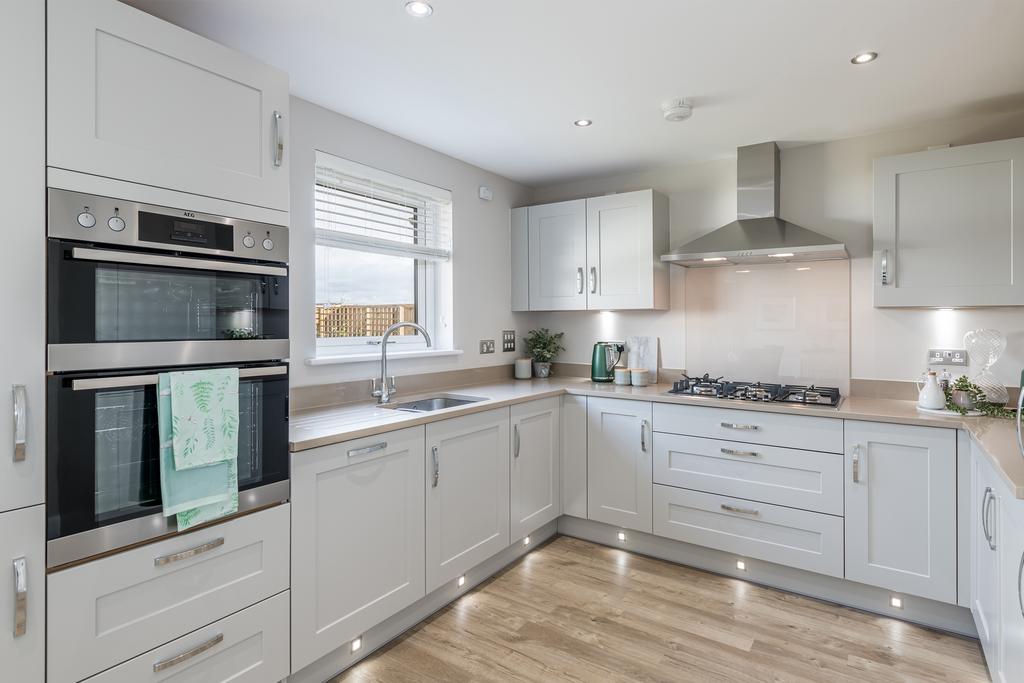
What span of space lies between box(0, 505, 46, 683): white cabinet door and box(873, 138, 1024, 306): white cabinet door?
3.34 metres

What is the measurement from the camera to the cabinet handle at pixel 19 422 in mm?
1286

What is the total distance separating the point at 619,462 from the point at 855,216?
1.88 metres

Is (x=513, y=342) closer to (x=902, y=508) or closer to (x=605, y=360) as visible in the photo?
(x=605, y=360)

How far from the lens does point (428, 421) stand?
94.0 inches

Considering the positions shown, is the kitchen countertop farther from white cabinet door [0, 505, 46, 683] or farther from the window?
white cabinet door [0, 505, 46, 683]

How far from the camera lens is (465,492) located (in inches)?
104

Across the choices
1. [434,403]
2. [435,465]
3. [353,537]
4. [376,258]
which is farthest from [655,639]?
[376,258]

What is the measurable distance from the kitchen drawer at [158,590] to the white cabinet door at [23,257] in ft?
0.91

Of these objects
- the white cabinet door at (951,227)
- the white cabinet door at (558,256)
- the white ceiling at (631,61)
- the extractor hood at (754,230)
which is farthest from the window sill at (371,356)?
the white cabinet door at (951,227)

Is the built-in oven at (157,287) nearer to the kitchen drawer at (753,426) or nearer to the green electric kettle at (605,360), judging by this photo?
the kitchen drawer at (753,426)

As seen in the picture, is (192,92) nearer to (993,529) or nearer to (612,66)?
(612,66)

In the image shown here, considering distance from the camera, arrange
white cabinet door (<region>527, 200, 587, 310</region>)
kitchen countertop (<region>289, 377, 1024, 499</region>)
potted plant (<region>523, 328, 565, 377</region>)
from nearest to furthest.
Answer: kitchen countertop (<region>289, 377, 1024, 499</region>) → white cabinet door (<region>527, 200, 587, 310</region>) → potted plant (<region>523, 328, 565, 377</region>)

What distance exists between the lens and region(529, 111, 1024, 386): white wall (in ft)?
8.89

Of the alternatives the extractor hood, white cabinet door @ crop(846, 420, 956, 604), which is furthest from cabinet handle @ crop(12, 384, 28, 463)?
white cabinet door @ crop(846, 420, 956, 604)
